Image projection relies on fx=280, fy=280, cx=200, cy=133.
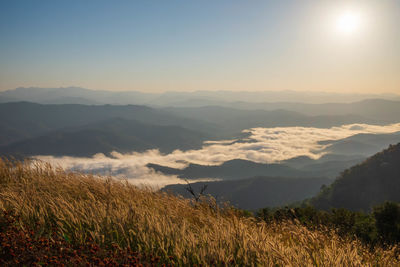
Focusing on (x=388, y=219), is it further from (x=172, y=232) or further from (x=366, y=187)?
(x=366, y=187)

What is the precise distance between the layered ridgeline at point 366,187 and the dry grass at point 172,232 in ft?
448

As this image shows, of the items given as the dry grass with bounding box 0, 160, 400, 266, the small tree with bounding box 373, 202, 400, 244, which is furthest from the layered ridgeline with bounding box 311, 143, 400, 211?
the dry grass with bounding box 0, 160, 400, 266

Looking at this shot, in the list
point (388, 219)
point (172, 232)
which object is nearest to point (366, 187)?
point (388, 219)

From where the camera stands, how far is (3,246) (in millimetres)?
4012

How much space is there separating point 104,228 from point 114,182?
3735mm

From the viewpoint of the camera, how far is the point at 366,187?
141250 mm

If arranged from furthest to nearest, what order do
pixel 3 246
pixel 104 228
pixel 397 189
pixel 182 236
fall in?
pixel 397 189, pixel 104 228, pixel 182 236, pixel 3 246

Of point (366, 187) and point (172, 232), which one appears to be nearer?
point (172, 232)

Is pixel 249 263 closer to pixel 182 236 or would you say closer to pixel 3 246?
pixel 182 236

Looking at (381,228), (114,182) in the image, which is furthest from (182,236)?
(381,228)

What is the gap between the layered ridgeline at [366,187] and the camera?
13475cm

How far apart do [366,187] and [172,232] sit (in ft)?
534

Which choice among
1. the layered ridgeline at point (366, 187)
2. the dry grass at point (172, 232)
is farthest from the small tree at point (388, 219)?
the layered ridgeline at point (366, 187)

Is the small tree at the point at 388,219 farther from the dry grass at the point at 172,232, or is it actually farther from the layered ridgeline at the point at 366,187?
the layered ridgeline at the point at 366,187
